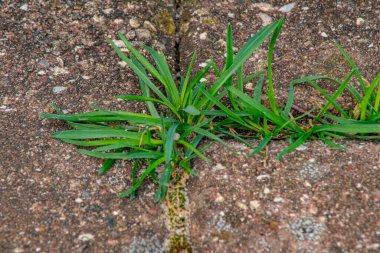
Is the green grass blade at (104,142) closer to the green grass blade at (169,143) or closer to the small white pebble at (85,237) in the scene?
the green grass blade at (169,143)

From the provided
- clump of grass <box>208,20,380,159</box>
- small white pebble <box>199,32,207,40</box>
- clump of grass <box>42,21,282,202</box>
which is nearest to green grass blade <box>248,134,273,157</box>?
clump of grass <box>208,20,380,159</box>

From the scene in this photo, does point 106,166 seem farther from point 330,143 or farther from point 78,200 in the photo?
point 330,143

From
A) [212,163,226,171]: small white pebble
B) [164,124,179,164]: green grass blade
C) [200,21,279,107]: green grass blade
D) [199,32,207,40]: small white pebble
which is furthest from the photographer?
[199,32,207,40]: small white pebble

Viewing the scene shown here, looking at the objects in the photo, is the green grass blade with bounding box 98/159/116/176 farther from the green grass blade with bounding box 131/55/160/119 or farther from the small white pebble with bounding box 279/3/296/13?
the small white pebble with bounding box 279/3/296/13

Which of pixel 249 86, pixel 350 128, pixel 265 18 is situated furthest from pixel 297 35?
pixel 350 128

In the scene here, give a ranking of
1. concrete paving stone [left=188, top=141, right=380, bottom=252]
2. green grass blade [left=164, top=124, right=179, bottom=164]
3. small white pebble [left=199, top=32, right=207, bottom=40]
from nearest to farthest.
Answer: concrete paving stone [left=188, top=141, right=380, bottom=252], green grass blade [left=164, top=124, right=179, bottom=164], small white pebble [left=199, top=32, right=207, bottom=40]

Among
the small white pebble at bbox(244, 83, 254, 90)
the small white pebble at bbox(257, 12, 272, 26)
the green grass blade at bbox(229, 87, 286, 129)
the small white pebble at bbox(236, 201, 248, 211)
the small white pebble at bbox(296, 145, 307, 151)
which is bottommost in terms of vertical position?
the small white pebble at bbox(236, 201, 248, 211)

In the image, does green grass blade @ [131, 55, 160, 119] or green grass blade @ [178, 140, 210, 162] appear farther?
green grass blade @ [131, 55, 160, 119]

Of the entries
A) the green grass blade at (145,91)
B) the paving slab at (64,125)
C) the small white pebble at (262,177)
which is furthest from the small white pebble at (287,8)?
the small white pebble at (262,177)

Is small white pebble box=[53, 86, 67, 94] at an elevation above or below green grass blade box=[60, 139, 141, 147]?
below
